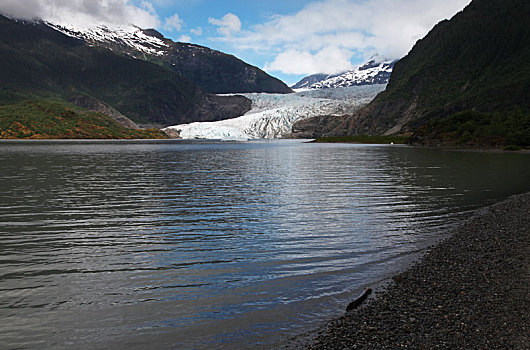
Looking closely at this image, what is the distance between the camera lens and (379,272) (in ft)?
37.1

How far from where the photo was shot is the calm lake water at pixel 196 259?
812cm

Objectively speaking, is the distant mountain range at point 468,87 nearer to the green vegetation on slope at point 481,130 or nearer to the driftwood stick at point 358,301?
the green vegetation on slope at point 481,130

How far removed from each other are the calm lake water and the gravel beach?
0.75m

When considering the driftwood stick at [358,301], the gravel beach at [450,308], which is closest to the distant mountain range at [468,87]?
the gravel beach at [450,308]

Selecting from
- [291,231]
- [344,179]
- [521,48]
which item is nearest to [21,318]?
[291,231]

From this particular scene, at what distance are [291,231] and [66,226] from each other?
30.8 ft

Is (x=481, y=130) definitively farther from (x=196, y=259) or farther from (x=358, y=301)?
(x=358, y=301)

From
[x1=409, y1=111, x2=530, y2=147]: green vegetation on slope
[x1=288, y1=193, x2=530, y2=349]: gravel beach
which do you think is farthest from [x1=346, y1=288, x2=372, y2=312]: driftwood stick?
[x1=409, y1=111, x2=530, y2=147]: green vegetation on slope

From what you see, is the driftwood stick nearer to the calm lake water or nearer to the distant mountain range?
the calm lake water

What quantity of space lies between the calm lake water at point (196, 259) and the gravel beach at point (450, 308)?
75 centimetres

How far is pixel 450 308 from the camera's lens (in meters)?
8.47

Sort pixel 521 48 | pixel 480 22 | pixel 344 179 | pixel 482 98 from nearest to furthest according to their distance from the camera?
pixel 344 179 < pixel 482 98 < pixel 521 48 < pixel 480 22

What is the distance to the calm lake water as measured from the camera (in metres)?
8.12

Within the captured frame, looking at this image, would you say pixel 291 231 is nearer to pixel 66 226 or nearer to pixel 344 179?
pixel 66 226
